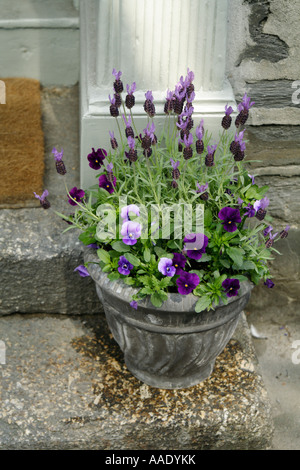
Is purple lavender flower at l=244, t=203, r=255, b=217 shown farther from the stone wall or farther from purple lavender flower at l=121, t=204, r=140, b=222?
the stone wall

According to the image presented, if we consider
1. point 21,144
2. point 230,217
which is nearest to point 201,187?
point 230,217

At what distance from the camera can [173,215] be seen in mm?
2172

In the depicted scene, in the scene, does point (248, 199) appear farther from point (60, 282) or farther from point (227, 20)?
point (60, 282)

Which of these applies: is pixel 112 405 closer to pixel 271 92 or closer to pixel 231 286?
pixel 231 286

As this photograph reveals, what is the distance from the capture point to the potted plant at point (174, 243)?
203 centimetres

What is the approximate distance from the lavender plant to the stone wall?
38cm

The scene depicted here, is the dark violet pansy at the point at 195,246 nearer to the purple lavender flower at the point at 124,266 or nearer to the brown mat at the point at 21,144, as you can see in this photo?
the purple lavender flower at the point at 124,266

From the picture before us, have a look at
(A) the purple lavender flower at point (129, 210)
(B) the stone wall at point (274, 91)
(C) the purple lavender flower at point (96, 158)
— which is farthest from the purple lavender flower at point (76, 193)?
(B) the stone wall at point (274, 91)

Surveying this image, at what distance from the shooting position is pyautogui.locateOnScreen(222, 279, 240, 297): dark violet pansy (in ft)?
6.57

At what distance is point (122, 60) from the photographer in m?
2.37

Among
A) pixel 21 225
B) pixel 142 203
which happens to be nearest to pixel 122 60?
pixel 142 203

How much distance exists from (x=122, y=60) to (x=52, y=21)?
1228 mm

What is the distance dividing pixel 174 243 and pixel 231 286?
0.25 meters

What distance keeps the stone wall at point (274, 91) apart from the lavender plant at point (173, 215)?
1.24 feet
